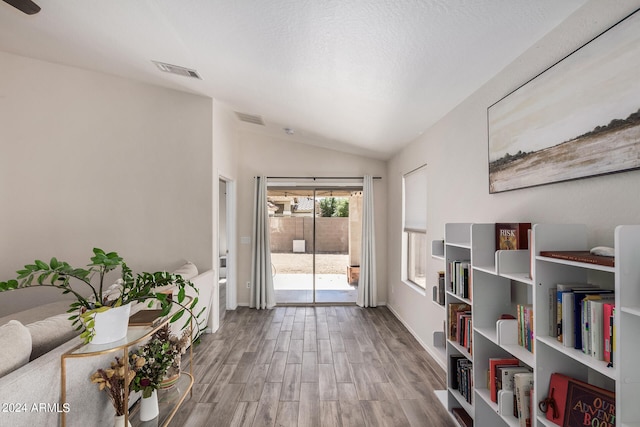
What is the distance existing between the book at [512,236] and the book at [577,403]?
647mm

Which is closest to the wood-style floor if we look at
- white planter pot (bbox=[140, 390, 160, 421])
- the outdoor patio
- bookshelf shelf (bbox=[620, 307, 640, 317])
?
Answer: white planter pot (bbox=[140, 390, 160, 421])

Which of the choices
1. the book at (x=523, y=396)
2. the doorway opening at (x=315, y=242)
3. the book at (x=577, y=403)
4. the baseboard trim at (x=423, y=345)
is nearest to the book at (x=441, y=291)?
the baseboard trim at (x=423, y=345)

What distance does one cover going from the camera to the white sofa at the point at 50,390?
3.99 feet

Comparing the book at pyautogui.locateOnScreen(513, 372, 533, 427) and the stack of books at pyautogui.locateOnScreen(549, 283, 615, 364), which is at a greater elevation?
the stack of books at pyautogui.locateOnScreen(549, 283, 615, 364)

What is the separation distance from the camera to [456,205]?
2.67 metres

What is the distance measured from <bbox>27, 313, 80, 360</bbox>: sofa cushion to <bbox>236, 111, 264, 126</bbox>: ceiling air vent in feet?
10.1

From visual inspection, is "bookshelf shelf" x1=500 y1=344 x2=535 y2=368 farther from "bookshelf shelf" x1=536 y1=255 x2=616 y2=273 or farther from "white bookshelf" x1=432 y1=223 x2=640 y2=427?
"bookshelf shelf" x1=536 y1=255 x2=616 y2=273

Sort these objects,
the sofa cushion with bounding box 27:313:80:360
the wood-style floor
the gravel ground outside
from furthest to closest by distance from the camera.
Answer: the gravel ground outside < the wood-style floor < the sofa cushion with bounding box 27:313:80:360

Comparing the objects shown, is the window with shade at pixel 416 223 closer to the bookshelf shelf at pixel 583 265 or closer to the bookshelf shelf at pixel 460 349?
the bookshelf shelf at pixel 460 349

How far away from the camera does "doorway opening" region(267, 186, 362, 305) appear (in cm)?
518

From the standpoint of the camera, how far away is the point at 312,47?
2.06 meters

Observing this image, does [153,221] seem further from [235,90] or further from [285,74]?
[285,74]

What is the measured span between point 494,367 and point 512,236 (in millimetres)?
765

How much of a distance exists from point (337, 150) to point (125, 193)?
3090 millimetres
